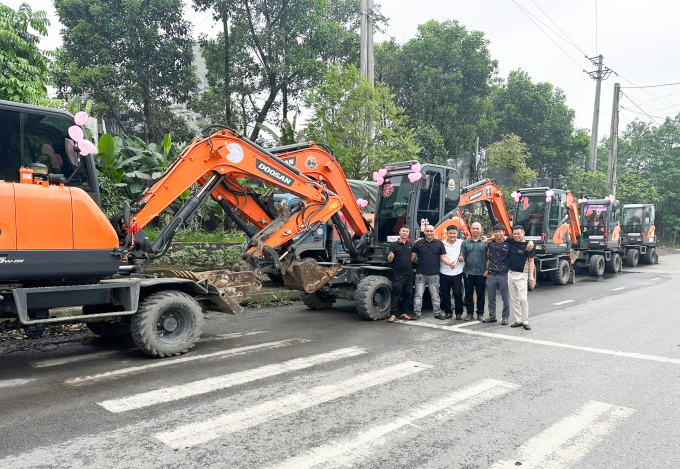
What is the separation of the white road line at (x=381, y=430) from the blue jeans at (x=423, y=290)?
3.73 metres

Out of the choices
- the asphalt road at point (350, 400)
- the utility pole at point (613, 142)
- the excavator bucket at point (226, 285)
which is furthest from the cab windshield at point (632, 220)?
the excavator bucket at point (226, 285)

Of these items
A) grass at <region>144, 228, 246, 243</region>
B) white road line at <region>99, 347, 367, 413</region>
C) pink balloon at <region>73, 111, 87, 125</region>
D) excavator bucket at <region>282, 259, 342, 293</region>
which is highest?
pink balloon at <region>73, 111, 87, 125</region>

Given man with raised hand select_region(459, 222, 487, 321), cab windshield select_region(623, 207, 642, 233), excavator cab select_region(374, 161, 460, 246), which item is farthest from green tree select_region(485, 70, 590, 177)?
man with raised hand select_region(459, 222, 487, 321)

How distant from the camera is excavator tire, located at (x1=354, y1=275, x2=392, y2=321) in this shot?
9.14 metres

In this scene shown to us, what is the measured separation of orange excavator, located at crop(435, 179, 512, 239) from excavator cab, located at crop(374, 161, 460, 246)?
334 millimetres

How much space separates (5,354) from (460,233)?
28.1 ft

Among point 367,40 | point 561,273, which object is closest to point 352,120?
point 367,40

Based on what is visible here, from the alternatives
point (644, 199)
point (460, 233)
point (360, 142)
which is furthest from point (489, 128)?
point (460, 233)

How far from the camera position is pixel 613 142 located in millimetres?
31969

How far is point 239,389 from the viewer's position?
5.37 m

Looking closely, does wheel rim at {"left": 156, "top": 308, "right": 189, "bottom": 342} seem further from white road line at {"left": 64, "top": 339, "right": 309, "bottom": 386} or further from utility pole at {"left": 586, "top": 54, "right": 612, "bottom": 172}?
utility pole at {"left": 586, "top": 54, "right": 612, "bottom": 172}

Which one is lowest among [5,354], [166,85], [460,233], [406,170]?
[5,354]

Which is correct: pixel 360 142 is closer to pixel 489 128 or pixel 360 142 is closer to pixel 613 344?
pixel 613 344

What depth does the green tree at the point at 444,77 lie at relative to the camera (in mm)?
29203
